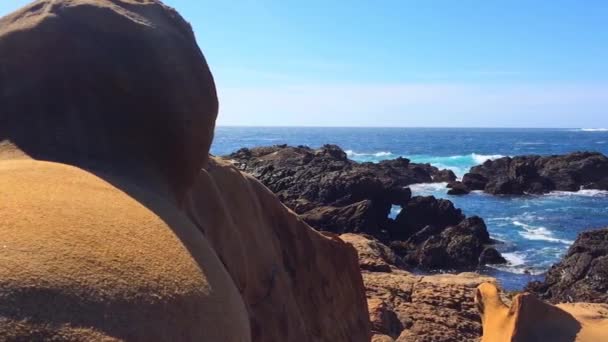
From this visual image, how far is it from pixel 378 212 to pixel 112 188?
22.9 m

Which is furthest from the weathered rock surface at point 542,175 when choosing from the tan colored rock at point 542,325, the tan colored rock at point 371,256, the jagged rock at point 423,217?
the tan colored rock at point 542,325

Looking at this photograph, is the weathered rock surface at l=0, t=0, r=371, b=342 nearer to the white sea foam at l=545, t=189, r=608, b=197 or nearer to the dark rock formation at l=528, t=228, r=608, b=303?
the dark rock formation at l=528, t=228, r=608, b=303

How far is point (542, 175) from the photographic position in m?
39.7

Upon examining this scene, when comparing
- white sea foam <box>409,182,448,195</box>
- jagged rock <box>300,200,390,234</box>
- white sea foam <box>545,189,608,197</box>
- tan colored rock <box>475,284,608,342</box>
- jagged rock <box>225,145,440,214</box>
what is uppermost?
tan colored rock <box>475,284,608,342</box>

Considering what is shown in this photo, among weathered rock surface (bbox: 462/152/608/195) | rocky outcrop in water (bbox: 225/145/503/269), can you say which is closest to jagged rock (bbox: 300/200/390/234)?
rocky outcrop in water (bbox: 225/145/503/269)

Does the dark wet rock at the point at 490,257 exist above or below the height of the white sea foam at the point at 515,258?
above

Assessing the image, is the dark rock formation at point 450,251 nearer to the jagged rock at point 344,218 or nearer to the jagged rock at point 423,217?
the jagged rock at point 344,218

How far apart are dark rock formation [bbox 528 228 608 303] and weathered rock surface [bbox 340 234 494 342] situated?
149 inches

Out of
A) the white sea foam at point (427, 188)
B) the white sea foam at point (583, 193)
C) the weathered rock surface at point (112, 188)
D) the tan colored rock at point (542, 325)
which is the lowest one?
the white sea foam at point (427, 188)

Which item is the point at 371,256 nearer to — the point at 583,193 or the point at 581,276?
the point at 581,276

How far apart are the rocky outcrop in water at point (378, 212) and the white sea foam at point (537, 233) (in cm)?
280

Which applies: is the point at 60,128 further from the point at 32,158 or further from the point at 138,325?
the point at 138,325

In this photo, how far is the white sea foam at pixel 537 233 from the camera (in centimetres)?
2384

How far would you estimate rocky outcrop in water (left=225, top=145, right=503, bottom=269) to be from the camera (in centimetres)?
1975
